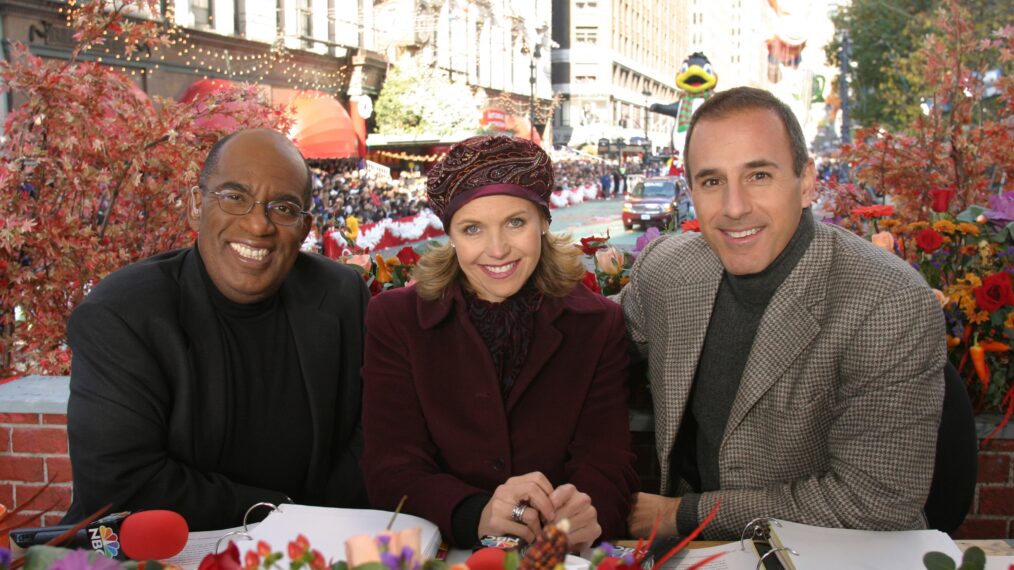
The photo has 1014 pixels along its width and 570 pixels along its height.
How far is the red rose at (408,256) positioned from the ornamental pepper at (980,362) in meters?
2.12

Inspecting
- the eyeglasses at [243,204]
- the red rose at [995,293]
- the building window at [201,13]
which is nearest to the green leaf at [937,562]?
the eyeglasses at [243,204]

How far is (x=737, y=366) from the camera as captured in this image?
8.39 ft

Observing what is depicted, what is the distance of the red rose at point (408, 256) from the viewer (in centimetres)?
362

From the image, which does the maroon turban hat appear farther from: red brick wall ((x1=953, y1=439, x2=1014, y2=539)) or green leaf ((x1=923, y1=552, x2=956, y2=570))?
red brick wall ((x1=953, y1=439, x2=1014, y2=539))

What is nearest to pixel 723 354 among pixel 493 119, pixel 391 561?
pixel 391 561

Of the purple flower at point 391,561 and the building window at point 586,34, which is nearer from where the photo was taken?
the purple flower at point 391,561

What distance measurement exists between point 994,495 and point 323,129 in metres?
24.6

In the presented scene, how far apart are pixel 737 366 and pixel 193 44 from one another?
23.7 metres

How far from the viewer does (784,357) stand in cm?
238

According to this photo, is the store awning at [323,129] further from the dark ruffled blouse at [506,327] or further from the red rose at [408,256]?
the dark ruffled blouse at [506,327]

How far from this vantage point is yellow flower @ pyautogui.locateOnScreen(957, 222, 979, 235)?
348 cm

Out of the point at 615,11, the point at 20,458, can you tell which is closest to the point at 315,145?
the point at 20,458

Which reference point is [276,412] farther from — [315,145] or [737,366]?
[315,145]

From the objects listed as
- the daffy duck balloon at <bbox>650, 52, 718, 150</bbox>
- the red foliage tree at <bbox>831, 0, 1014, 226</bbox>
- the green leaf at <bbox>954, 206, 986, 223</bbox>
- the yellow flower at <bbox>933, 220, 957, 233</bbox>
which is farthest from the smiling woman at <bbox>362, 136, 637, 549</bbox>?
the daffy duck balloon at <bbox>650, 52, 718, 150</bbox>
